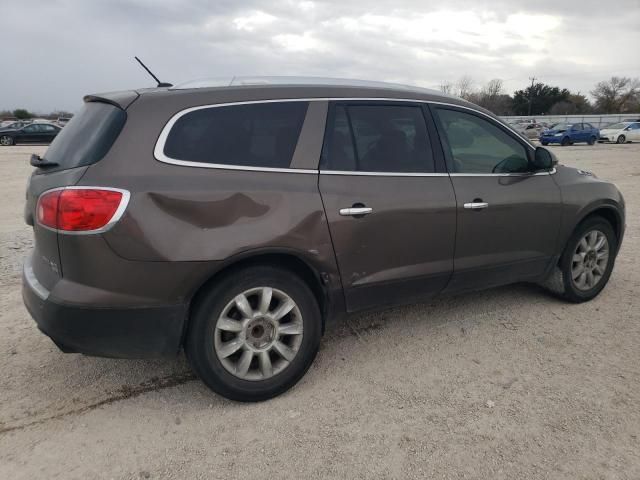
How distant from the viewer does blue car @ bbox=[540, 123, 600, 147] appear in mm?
31609

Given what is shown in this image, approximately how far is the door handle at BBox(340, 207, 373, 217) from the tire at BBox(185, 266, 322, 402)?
0.48m

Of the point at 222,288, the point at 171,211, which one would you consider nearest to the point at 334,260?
the point at 222,288

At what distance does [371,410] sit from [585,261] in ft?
8.56

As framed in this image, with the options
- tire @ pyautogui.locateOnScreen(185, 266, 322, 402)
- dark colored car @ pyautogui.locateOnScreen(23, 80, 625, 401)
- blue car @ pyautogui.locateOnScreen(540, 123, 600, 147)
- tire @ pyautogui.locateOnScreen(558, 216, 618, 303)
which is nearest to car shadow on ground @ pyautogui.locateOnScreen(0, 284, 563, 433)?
tire @ pyautogui.locateOnScreen(185, 266, 322, 402)

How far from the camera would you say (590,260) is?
4312 mm

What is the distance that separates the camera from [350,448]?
97.7 inches

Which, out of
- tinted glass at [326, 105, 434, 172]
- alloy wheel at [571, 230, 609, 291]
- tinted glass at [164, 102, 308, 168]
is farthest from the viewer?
alloy wheel at [571, 230, 609, 291]

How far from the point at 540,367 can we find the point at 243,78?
272cm

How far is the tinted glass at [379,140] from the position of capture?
120 inches

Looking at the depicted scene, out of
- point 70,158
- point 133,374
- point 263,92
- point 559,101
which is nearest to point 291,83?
point 263,92

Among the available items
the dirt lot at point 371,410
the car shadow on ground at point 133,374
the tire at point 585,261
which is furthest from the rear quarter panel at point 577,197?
the car shadow on ground at point 133,374

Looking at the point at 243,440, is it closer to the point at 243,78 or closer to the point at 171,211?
the point at 171,211

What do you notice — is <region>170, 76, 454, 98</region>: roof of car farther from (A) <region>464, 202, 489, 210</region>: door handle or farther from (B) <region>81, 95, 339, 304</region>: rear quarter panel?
(A) <region>464, 202, 489, 210</region>: door handle

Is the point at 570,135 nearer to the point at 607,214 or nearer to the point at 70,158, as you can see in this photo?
the point at 607,214
